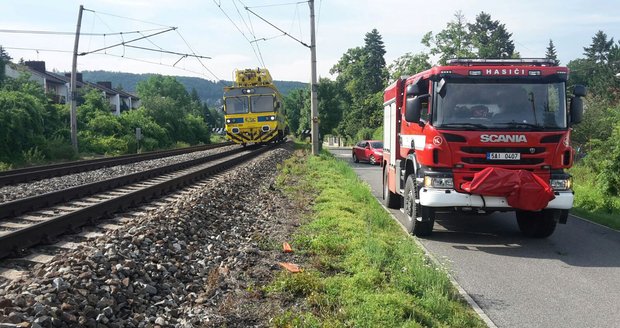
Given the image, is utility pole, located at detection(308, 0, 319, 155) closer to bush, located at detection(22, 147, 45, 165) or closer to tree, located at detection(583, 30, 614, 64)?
bush, located at detection(22, 147, 45, 165)

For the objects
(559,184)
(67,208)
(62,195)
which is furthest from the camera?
(62,195)

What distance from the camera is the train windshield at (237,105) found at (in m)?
30.5

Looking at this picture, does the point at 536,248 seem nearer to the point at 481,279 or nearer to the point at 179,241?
the point at 481,279

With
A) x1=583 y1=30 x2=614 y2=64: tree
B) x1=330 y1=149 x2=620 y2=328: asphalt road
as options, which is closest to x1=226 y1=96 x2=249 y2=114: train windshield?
x1=330 y1=149 x2=620 y2=328: asphalt road

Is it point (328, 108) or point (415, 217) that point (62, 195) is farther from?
point (328, 108)

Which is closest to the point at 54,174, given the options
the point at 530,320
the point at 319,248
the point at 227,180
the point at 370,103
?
the point at 227,180

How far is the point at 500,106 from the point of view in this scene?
26.7 feet

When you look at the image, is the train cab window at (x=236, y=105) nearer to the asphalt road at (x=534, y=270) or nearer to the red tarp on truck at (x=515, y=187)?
the asphalt road at (x=534, y=270)

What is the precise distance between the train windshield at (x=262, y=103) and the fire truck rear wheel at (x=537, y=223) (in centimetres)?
2243

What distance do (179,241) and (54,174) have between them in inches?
393

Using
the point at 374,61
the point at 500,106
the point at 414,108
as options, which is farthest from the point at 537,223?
the point at 374,61

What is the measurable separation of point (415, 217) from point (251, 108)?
2282cm

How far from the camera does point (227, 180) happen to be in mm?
14328

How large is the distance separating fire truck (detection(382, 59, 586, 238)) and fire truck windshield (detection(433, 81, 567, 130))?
0.02 metres
